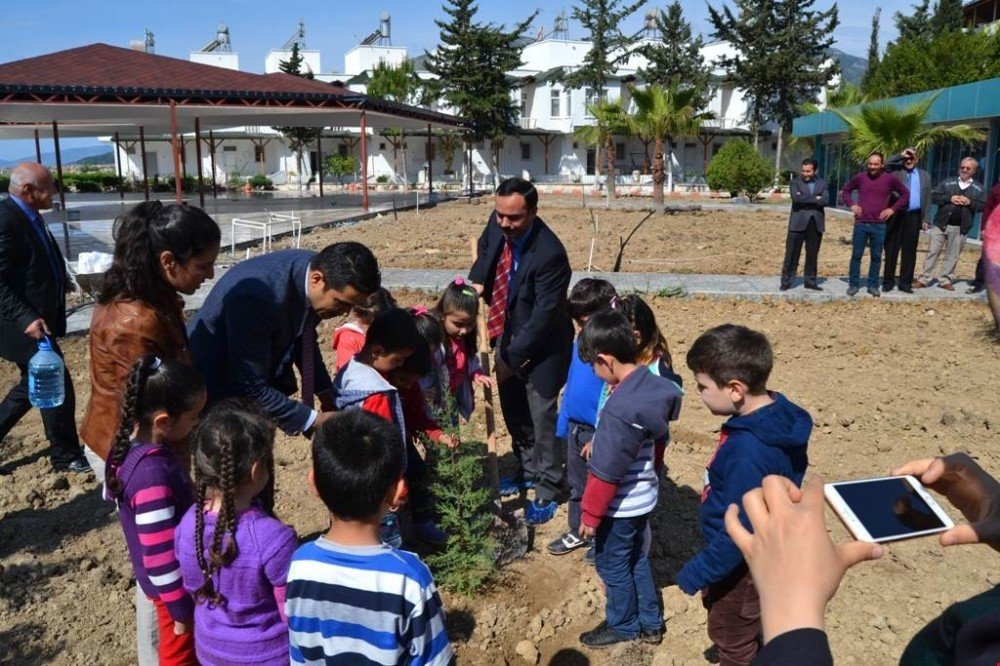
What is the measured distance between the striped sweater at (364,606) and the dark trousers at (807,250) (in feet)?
28.2

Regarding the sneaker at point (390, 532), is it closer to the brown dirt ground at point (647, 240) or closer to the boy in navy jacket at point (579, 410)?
the boy in navy jacket at point (579, 410)

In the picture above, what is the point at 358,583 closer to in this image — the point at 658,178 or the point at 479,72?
the point at 658,178

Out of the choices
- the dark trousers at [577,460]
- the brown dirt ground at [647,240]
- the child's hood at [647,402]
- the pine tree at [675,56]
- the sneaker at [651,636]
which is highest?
the pine tree at [675,56]

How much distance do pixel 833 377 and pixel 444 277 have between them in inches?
202

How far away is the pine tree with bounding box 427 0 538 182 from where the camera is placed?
4219cm

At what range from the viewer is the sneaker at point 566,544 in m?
3.75

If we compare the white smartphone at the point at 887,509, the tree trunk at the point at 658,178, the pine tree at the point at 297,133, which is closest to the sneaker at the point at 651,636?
the white smartphone at the point at 887,509

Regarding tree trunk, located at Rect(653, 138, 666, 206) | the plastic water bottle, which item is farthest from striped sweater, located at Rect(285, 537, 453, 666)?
tree trunk, located at Rect(653, 138, 666, 206)

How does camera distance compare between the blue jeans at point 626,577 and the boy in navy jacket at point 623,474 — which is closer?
the boy in navy jacket at point 623,474

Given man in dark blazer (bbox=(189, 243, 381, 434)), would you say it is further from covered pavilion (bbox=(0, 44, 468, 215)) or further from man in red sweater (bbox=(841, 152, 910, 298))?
covered pavilion (bbox=(0, 44, 468, 215))

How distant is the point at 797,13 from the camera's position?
44.5 m

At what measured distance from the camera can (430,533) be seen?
3.71 m

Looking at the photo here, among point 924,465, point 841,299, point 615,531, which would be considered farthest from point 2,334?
point 841,299

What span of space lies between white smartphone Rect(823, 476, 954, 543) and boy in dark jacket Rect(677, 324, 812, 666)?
2.88 ft
